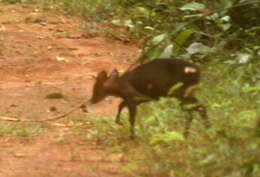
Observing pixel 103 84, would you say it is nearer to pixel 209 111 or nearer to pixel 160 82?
pixel 160 82

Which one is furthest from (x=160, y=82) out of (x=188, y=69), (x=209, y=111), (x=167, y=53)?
(x=167, y=53)

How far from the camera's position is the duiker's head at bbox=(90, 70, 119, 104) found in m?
5.33

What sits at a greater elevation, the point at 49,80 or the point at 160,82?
the point at 160,82

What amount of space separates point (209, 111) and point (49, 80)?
282 cm

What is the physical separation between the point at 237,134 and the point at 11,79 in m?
4.29

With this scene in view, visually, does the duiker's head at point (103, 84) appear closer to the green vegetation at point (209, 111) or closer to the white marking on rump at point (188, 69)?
the green vegetation at point (209, 111)

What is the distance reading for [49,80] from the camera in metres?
7.71

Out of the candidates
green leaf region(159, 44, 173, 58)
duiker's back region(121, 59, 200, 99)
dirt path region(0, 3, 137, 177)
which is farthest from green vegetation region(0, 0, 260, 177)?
dirt path region(0, 3, 137, 177)

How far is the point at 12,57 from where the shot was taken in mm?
8867

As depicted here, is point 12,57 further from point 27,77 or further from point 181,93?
point 181,93

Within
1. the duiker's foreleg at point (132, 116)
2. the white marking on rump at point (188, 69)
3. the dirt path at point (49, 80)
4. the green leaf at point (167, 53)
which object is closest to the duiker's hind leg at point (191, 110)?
the white marking on rump at point (188, 69)

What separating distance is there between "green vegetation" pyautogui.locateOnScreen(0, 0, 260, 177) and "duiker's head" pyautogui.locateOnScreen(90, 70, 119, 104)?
9.9 inches

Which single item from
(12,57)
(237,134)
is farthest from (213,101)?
(12,57)

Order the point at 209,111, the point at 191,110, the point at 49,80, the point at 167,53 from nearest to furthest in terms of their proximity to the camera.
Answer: the point at 191,110 → the point at 209,111 → the point at 167,53 → the point at 49,80
